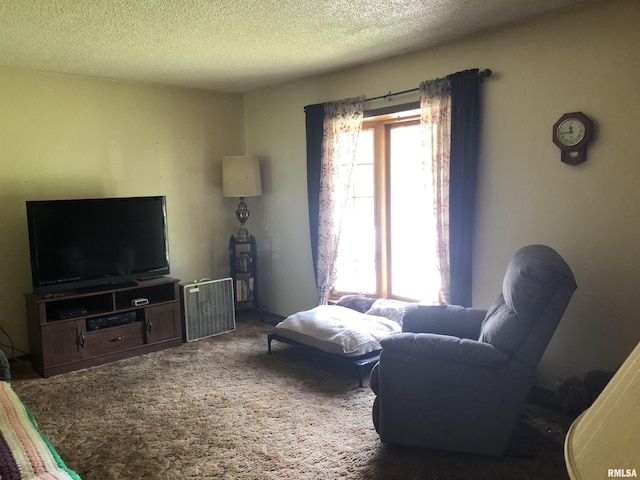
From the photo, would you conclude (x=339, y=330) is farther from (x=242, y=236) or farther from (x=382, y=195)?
(x=242, y=236)

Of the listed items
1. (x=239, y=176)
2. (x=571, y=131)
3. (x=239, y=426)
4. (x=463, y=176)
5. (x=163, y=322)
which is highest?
(x=571, y=131)

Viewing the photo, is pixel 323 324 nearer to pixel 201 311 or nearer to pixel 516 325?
pixel 201 311

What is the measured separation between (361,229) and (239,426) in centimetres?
229

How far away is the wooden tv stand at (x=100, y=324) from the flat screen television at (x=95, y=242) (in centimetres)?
12

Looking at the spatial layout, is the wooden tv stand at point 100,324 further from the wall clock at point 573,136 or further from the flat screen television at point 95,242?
the wall clock at point 573,136

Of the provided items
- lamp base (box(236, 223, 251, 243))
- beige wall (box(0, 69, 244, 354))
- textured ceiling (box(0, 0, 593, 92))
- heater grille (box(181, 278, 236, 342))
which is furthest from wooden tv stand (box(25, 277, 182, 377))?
textured ceiling (box(0, 0, 593, 92))

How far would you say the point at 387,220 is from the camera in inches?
176

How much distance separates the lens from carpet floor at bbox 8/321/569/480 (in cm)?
245

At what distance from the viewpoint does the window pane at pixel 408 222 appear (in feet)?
13.8

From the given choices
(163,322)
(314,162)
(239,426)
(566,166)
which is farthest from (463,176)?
(163,322)

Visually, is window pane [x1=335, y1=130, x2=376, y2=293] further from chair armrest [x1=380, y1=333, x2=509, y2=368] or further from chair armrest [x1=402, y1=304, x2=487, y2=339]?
chair armrest [x1=380, y1=333, x2=509, y2=368]

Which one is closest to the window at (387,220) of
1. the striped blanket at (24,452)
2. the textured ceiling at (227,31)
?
the textured ceiling at (227,31)

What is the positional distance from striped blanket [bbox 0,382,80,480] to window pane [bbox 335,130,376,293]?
2.92m

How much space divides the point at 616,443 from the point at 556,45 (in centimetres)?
313
